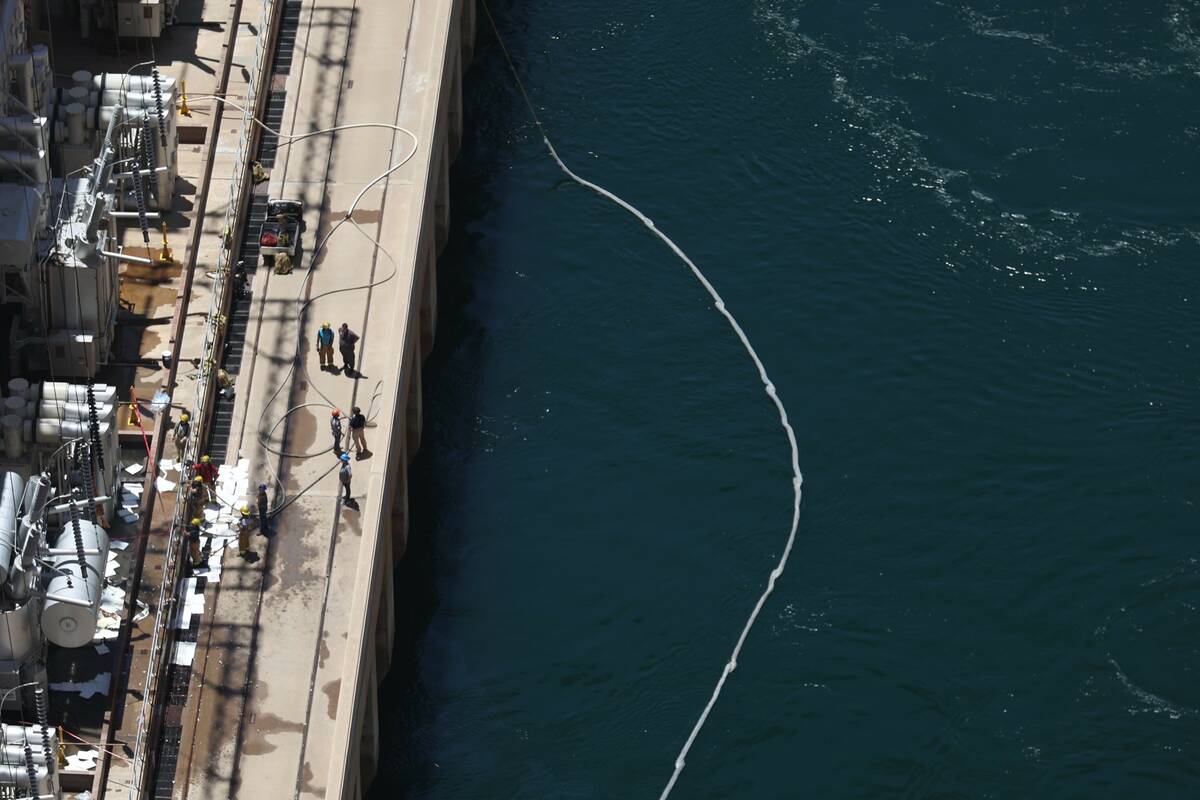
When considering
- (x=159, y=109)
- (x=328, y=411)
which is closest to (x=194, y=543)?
(x=328, y=411)

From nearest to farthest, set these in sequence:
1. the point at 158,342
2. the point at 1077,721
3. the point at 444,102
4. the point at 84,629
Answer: the point at 84,629 → the point at 1077,721 → the point at 158,342 → the point at 444,102

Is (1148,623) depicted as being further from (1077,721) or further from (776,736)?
(776,736)

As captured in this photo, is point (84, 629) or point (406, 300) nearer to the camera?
point (84, 629)

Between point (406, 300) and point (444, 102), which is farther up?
point (444, 102)

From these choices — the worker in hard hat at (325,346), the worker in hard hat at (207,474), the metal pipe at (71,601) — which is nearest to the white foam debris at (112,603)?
the metal pipe at (71,601)

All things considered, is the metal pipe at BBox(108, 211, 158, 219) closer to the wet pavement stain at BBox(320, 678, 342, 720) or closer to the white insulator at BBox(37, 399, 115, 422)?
the white insulator at BBox(37, 399, 115, 422)

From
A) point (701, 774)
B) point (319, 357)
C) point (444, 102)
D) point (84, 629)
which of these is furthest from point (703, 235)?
point (84, 629)

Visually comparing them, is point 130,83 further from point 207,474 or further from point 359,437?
point 207,474

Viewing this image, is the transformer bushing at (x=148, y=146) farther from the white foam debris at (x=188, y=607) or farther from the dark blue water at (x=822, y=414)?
the white foam debris at (x=188, y=607)
